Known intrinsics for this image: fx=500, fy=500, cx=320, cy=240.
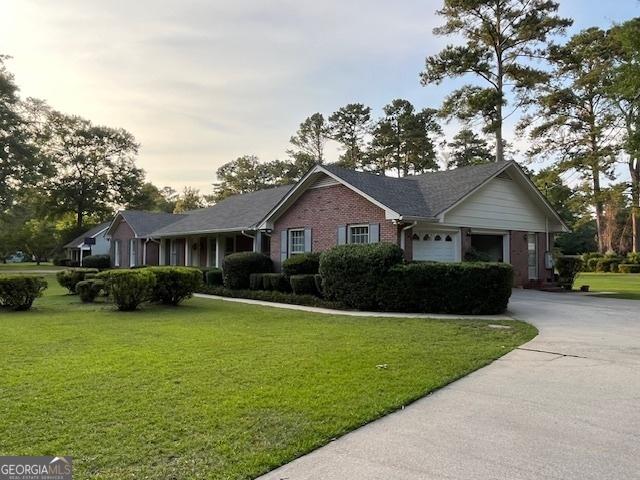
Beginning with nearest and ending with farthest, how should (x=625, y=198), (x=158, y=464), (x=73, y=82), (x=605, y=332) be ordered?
(x=158, y=464) → (x=605, y=332) → (x=73, y=82) → (x=625, y=198)

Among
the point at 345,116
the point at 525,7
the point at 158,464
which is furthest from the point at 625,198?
the point at 158,464

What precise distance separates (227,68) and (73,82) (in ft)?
14.4

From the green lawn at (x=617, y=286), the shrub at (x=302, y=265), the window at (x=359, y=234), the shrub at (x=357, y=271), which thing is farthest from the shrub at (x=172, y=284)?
the green lawn at (x=617, y=286)

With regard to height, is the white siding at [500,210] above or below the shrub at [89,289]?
above

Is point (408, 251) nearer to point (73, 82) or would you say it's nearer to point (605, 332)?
point (605, 332)

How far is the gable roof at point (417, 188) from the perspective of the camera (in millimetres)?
15807

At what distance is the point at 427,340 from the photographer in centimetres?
813

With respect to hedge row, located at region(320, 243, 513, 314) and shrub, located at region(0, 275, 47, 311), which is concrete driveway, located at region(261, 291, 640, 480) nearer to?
hedge row, located at region(320, 243, 513, 314)

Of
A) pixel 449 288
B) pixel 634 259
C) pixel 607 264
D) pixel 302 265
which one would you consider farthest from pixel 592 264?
pixel 449 288

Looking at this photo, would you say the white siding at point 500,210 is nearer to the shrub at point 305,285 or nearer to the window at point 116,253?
the shrub at point 305,285

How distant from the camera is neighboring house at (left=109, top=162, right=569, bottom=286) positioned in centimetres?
1612

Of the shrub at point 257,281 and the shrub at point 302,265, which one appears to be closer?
the shrub at point 302,265

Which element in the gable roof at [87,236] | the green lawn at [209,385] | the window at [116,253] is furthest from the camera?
the gable roof at [87,236]

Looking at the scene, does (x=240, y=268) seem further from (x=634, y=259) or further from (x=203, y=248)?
(x=634, y=259)
